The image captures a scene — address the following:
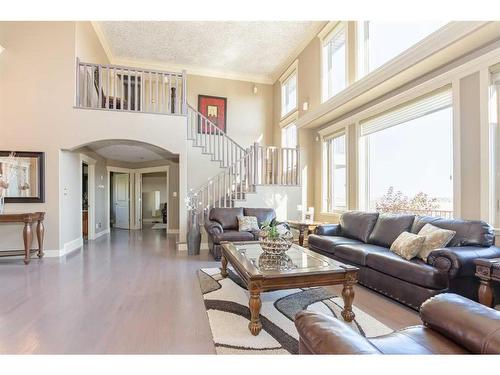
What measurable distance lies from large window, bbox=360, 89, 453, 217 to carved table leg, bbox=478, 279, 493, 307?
4.96 ft

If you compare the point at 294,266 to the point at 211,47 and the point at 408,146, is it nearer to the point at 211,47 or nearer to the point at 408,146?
the point at 408,146

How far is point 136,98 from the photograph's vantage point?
17.8 feet

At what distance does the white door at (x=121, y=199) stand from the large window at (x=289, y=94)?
5.68m

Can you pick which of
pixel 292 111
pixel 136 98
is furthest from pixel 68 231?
pixel 292 111

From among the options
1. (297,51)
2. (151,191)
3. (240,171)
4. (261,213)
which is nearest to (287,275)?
(261,213)

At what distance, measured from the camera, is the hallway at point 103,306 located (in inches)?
82.9

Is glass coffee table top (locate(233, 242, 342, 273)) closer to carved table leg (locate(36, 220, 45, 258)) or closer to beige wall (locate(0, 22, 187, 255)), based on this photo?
carved table leg (locate(36, 220, 45, 258))

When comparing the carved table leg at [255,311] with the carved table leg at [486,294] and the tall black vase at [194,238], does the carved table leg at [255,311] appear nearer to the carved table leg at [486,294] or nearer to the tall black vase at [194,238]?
the carved table leg at [486,294]

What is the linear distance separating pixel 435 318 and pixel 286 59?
23.7ft

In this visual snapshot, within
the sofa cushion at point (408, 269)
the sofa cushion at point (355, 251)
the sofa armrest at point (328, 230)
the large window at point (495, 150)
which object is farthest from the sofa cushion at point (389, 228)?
the large window at point (495, 150)

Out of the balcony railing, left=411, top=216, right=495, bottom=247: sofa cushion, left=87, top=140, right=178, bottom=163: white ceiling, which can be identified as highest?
the balcony railing

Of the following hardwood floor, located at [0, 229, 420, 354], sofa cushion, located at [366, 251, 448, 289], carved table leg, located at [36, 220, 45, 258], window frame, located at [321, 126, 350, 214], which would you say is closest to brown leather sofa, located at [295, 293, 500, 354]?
hardwood floor, located at [0, 229, 420, 354]

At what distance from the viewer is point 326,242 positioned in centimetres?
425

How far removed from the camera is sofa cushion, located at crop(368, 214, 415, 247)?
3.66 metres
